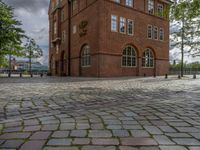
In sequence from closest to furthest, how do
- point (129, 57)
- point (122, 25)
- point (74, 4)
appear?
point (122, 25) → point (129, 57) → point (74, 4)

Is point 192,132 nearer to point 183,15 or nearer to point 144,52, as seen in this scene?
point 183,15

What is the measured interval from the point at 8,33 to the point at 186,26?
21041 mm

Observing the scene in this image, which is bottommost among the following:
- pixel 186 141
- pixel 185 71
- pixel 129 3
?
pixel 186 141

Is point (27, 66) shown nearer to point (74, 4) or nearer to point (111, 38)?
point (74, 4)

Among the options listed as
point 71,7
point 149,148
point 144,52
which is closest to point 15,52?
point 71,7

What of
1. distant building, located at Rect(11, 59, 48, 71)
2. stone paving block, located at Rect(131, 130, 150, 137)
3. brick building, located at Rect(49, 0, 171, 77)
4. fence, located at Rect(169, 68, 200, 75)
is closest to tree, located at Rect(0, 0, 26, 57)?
brick building, located at Rect(49, 0, 171, 77)

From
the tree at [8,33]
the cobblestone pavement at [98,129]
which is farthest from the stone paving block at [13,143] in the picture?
the tree at [8,33]

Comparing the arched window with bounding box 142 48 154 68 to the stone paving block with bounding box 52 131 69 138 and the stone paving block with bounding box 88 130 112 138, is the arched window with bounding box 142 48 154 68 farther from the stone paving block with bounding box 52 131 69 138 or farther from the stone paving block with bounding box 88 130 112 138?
the stone paving block with bounding box 52 131 69 138

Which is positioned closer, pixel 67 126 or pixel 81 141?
pixel 81 141

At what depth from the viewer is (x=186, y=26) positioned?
76.0 ft

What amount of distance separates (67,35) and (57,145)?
2954cm

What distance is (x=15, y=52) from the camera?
81.0ft

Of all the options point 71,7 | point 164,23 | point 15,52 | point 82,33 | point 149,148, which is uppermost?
point 71,7

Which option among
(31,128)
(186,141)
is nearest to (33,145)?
(31,128)
